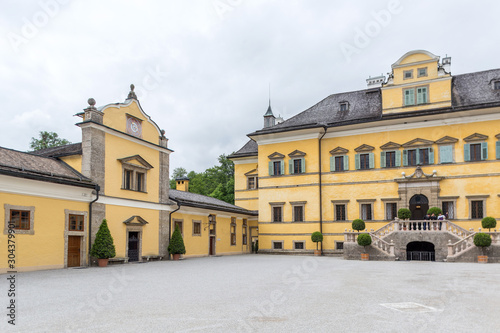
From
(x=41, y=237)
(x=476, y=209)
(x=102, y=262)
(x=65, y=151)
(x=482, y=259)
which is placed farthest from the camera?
(x=476, y=209)

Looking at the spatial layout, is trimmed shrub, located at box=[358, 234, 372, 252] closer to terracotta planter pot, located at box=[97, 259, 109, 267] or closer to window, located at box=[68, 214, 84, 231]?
terracotta planter pot, located at box=[97, 259, 109, 267]

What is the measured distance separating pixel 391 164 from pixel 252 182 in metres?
14.7

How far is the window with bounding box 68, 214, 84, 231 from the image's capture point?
21.4 metres

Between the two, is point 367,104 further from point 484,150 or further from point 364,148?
point 484,150

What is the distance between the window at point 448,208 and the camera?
3011 centimetres

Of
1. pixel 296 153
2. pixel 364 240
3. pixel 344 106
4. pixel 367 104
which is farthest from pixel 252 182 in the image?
pixel 364 240

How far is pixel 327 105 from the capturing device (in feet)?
123

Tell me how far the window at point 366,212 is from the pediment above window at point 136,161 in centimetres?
1647

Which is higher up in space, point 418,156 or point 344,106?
point 344,106

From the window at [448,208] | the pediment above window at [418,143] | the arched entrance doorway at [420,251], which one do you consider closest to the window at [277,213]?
the arched entrance doorway at [420,251]

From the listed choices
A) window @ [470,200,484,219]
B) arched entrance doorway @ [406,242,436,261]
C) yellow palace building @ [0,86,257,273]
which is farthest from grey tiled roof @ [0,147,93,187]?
window @ [470,200,484,219]

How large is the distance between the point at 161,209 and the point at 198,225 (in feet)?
13.7

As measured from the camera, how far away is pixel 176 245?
28047 mm

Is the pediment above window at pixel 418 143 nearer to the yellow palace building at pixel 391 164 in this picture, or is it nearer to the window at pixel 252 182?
the yellow palace building at pixel 391 164
